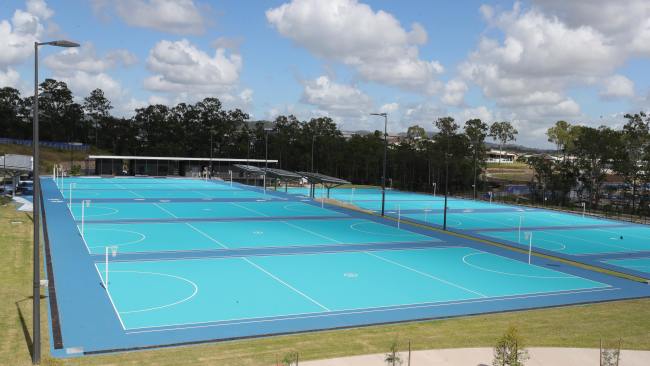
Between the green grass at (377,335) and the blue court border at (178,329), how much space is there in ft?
2.39

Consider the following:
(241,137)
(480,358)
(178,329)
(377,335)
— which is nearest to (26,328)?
(178,329)

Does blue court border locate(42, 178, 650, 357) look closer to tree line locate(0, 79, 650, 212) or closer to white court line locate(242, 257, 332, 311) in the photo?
white court line locate(242, 257, 332, 311)

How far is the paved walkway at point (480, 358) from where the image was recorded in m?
16.2

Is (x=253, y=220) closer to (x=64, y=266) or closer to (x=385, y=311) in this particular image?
(x=64, y=266)

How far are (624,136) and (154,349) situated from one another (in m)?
77.1

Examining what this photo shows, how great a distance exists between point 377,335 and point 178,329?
6667mm

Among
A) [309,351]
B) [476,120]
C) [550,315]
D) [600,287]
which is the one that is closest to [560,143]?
[476,120]

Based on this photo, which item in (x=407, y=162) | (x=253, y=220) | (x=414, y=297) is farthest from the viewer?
(x=407, y=162)

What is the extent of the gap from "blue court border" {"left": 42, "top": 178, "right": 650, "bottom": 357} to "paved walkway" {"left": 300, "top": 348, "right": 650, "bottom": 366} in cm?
442

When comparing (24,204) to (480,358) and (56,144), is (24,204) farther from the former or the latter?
(56,144)

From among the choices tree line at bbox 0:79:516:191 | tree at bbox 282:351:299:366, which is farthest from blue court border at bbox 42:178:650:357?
tree line at bbox 0:79:516:191

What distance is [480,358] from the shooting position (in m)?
16.9

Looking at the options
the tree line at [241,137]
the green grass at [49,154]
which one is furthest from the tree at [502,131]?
the green grass at [49,154]

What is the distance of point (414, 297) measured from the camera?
2577 centimetres
